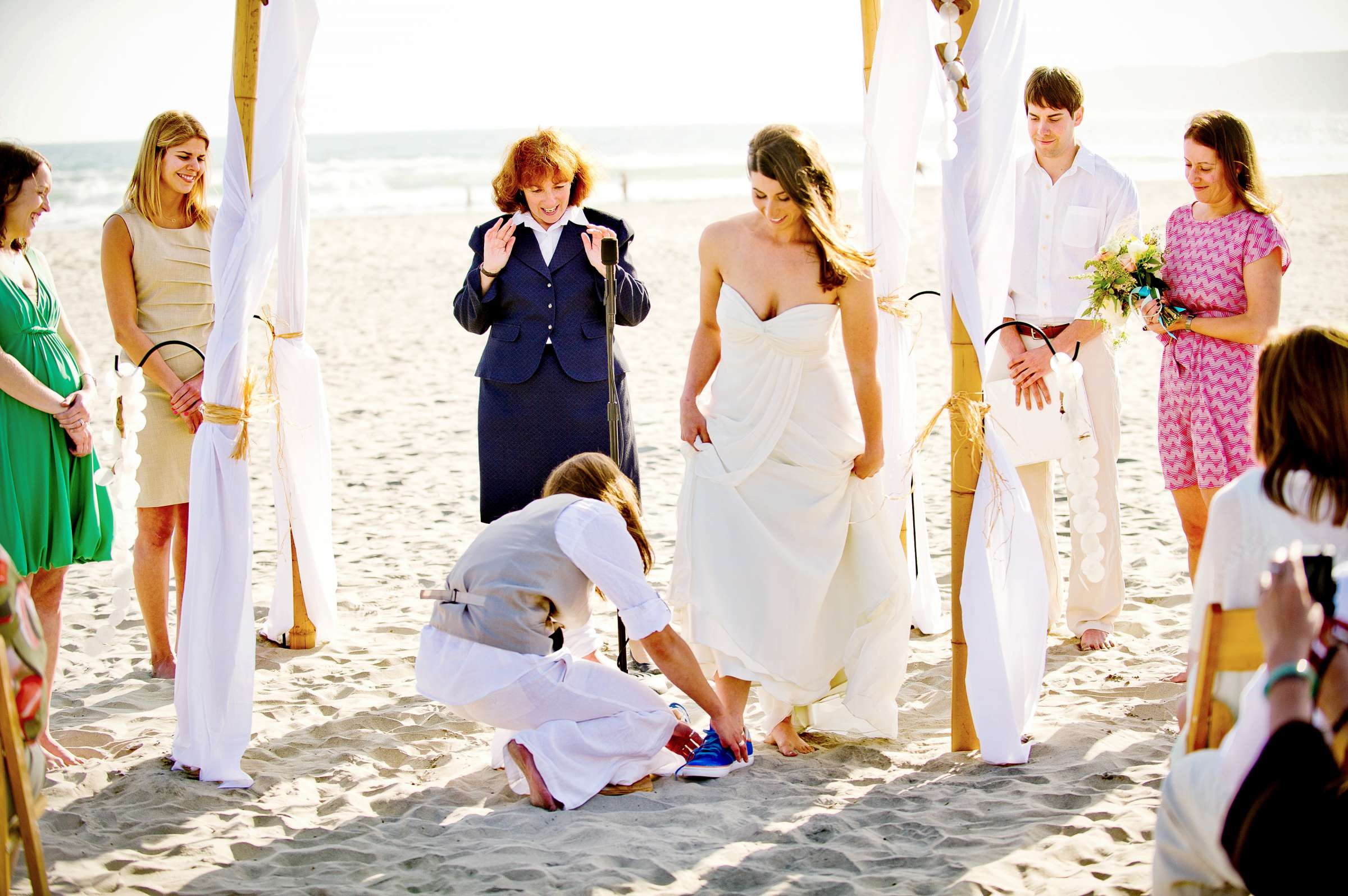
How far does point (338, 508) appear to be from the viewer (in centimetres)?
721

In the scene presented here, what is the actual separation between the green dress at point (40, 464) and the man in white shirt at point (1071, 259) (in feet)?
11.3

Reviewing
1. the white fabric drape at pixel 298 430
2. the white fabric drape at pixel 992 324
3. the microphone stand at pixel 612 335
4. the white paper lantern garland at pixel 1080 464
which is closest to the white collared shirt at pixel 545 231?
the microphone stand at pixel 612 335

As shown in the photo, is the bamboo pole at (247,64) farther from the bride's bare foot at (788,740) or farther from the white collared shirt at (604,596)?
the bride's bare foot at (788,740)

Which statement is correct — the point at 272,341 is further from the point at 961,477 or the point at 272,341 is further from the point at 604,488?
the point at 961,477

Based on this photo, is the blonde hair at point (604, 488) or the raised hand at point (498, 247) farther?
the raised hand at point (498, 247)

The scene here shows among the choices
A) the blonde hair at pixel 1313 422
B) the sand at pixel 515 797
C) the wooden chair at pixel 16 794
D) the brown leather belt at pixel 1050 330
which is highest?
the brown leather belt at pixel 1050 330

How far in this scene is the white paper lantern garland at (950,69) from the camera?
3395mm

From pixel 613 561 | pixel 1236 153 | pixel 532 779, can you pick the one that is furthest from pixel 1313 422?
pixel 532 779

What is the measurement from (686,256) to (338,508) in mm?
11405

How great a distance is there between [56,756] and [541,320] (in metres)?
2.24

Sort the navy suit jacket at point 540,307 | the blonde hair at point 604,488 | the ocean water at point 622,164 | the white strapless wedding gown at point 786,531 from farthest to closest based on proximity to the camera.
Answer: the ocean water at point 622,164 → the navy suit jacket at point 540,307 → the white strapless wedding gown at point 786,531 → the blonde hair at point 604,488

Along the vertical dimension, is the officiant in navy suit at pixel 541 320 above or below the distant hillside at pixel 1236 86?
below

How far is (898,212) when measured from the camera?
413 cm

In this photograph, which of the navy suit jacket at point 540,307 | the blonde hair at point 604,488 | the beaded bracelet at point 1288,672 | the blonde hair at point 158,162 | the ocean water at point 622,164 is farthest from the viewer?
the ocean water at point 622,164
